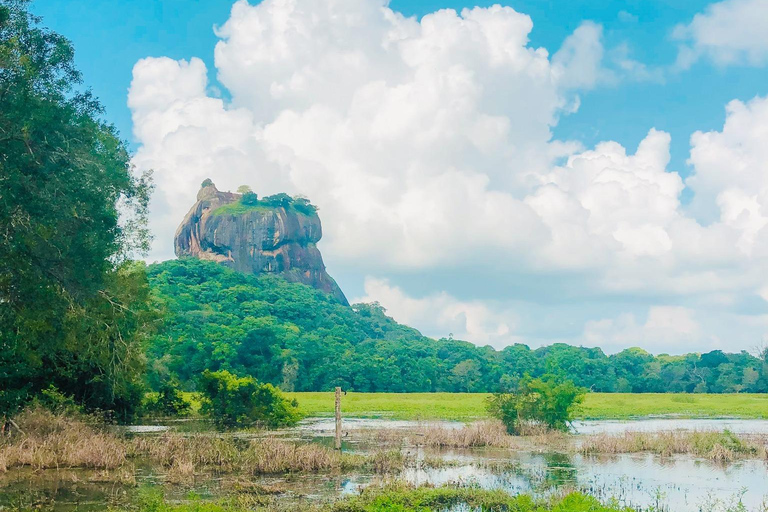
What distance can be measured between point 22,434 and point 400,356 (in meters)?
57.8

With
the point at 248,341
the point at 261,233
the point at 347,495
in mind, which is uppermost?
the point at 261,233

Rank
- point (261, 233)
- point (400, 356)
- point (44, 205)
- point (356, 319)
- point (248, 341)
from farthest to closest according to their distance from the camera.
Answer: point (261, 233) < point (356, 319) < point (400, 356) < point (248, 341) < point (44, 205)

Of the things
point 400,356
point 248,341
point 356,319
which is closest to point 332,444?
point 248,341

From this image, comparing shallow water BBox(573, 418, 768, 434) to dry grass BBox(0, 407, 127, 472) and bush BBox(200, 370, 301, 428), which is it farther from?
dry grass BBox(0, 407, 127, 472)

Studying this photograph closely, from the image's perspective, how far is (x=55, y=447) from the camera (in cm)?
2055

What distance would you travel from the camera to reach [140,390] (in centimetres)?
3309

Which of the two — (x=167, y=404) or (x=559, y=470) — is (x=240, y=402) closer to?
(x=167, y=404)

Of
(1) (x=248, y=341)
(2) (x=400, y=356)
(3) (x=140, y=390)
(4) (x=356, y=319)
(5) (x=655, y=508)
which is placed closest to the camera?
(5) (x=655, y=508)

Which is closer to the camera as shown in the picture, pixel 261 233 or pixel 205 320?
pixel 205 320

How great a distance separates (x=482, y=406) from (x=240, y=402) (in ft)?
74.9

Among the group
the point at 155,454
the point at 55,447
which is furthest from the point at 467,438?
the point at 55,447

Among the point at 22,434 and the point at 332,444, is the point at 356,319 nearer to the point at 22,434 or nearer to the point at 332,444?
the point at 332,444

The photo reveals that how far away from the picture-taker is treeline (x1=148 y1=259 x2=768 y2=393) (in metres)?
63.8

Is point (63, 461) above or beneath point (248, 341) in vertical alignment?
beneath
